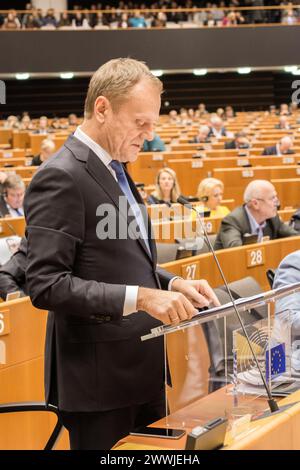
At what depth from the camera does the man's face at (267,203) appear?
5.41 m

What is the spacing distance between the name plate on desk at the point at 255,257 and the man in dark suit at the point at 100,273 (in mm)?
3082

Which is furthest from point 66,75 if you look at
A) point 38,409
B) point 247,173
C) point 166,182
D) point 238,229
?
point 38,409

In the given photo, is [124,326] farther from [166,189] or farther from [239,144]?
[239,144]

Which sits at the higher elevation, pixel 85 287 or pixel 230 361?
pixel 85 287

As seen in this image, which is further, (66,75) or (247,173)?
(66,75)

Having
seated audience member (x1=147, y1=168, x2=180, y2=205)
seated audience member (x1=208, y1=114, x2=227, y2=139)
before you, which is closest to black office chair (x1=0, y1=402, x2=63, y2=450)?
seated audience member (x1=147, y1=168, x2=180, y2=205)

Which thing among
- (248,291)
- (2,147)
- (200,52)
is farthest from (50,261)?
(200,52)

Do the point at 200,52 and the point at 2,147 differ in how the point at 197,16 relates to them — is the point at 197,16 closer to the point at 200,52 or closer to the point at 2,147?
the point at 200,52

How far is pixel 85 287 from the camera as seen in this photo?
1.65 metres

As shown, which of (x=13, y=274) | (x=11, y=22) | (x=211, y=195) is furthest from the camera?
(x=11, y=22)

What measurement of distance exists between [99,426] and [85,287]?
0.35 m

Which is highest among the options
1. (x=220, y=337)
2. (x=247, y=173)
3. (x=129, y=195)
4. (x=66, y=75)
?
(x=66, y=75)

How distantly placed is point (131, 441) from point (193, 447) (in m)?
0.30

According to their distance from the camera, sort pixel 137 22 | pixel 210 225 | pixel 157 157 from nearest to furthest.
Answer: pixel 210 225 < pixel 157 157 < pixel 137 22
